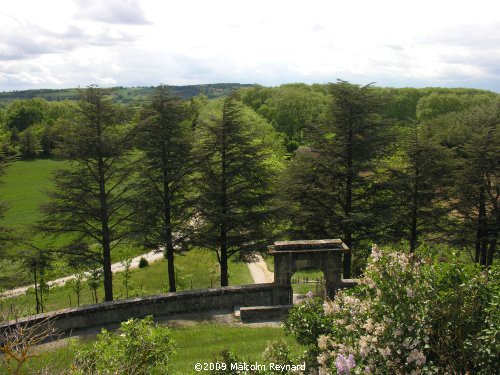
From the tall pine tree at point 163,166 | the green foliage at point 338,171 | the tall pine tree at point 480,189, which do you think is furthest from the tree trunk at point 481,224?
the tall pine tree at point 163,166

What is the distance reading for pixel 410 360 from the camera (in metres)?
A: 6.15

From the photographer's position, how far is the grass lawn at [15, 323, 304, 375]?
13219mm

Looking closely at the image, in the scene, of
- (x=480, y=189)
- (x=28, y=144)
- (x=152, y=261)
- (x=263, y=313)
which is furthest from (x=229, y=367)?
(x=28, y=144)

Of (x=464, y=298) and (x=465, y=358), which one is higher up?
(x=464, y=298)

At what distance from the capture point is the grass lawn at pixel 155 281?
26.1 m

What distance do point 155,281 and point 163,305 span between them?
11.5 metres

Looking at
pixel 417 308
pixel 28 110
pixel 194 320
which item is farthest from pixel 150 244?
pixel 28 110

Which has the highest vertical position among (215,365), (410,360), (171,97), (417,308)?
(171,97)

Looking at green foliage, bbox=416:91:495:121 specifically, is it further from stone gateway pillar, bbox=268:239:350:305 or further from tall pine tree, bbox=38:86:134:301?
tall pine tree, bbox=38:86:134:301

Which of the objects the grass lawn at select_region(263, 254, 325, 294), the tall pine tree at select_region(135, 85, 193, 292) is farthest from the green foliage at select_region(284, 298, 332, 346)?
the grass lawn at select_region(263, 254, 325, 294)

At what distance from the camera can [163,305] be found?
1898cm

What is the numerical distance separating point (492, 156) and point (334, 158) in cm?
877

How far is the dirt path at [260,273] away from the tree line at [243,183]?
677cm

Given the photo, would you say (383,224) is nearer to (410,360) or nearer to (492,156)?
(492,156)
